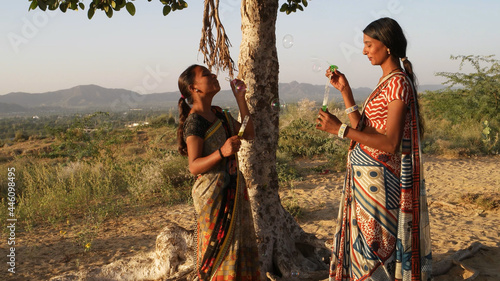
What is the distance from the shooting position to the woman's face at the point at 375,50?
86.7 inches

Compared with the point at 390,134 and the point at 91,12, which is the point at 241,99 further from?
the point at 91,12

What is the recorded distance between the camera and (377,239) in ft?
7.26

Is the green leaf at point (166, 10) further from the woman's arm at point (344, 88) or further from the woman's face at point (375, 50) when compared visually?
the woman's face at point (375, 50)

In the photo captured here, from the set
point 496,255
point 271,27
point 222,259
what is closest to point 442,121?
point 496,255

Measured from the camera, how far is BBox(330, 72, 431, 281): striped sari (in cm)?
216

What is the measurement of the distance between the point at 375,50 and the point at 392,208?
905 mm

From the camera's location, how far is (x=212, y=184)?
2490 millimetres

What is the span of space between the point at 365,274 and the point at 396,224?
1.14 feet

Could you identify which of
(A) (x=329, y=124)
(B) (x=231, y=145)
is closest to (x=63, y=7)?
(B) (x=231, y=145)

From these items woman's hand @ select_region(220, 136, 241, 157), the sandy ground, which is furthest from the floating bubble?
the sandy ground

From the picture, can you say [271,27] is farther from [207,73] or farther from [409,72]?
[409,72]

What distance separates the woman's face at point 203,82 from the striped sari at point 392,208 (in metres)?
0.97

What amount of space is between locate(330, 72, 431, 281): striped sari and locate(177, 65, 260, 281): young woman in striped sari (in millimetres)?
784

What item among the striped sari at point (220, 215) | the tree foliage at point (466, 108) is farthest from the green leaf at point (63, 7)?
the tree foliage at point (466, 108)
